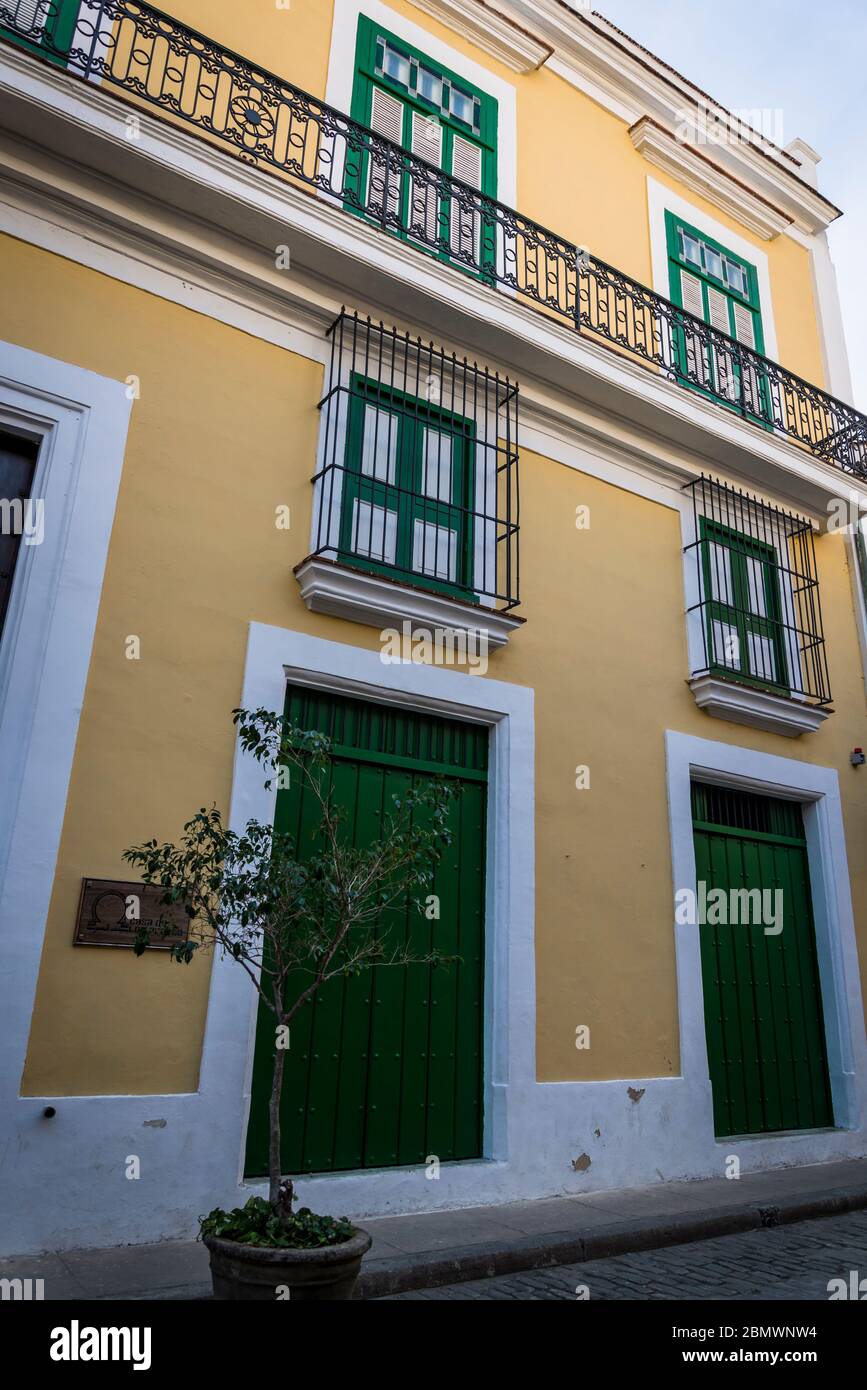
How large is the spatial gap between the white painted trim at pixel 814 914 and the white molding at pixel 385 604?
198 cm

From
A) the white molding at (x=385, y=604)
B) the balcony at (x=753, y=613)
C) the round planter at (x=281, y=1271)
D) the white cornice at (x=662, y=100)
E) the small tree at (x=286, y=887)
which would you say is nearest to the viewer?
the round planter at (x=281, y=1271)

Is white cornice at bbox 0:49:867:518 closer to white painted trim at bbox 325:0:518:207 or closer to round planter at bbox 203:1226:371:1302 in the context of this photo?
white painted trim at bbox 325:0:518:207

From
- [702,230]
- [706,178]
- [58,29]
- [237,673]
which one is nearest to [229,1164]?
[237,673]

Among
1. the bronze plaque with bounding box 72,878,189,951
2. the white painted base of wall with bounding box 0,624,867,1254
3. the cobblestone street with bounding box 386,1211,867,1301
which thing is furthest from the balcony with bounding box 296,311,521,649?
the cobblestone street with bounding box 386,1211,867,1301

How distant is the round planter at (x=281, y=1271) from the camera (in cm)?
337

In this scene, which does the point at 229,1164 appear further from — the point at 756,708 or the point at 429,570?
the point at 756,708

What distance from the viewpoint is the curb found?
448 cm

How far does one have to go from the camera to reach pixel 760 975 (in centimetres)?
800

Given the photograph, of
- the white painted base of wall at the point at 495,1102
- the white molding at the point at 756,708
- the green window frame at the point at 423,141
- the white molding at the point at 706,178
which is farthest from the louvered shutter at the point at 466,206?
the white molding at the point at 756,708

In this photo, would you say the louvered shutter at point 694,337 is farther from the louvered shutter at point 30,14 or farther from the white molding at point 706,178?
the louvered shutter at point 30,14

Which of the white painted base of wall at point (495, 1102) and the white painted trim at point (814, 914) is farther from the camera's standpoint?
the white painted trim at point (814, 914)

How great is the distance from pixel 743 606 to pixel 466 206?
13.9ft
